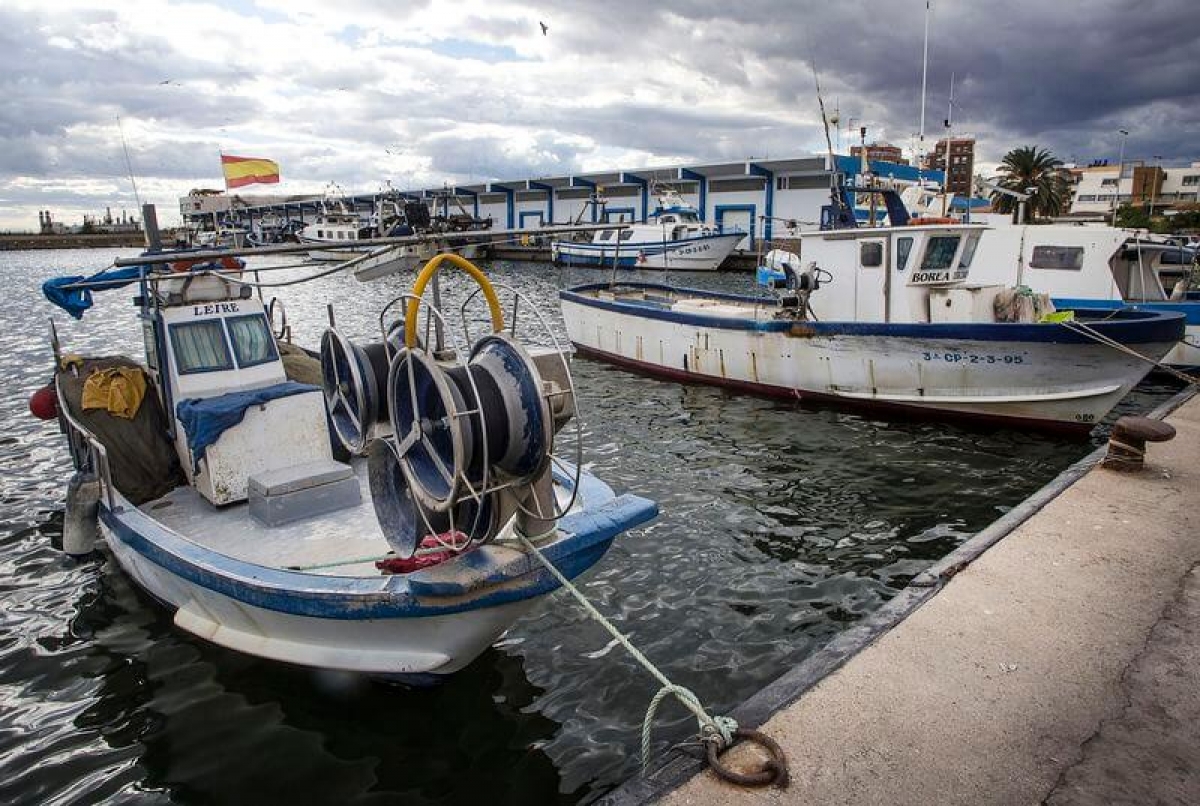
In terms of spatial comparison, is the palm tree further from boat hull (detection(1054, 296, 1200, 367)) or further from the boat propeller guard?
the boat propeller guard

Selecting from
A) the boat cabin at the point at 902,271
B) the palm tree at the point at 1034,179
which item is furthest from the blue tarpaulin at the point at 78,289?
the palm tree at the point at 1034,179

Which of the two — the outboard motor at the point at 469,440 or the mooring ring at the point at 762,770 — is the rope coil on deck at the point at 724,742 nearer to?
the mooring ring at the point at 762,770

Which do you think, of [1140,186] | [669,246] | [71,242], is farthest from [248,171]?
[71,242]

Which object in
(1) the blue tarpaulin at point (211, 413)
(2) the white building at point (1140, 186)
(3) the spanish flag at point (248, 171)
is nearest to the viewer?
(1) the blue tarpaulin at point (211, 413)

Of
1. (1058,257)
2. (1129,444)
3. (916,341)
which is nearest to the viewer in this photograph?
(1129,444)

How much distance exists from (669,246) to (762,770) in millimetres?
44535

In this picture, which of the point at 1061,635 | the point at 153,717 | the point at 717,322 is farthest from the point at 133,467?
the point at 717,322

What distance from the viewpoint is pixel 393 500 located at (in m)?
5.51

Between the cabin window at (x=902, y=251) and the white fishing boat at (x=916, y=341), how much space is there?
0.02 m

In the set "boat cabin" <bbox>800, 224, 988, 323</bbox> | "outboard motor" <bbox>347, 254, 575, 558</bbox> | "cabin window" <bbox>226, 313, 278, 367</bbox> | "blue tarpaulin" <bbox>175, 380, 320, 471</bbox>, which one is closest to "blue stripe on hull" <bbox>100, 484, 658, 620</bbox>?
"outboard motor" <bbox>347, 254, 575, 558</bbox>

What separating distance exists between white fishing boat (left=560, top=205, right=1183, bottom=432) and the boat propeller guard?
10.1 m

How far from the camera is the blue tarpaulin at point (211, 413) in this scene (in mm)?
7258

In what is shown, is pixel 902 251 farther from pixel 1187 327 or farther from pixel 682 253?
pixel 682 253

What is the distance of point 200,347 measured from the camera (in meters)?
8.11
